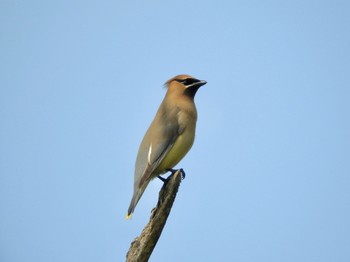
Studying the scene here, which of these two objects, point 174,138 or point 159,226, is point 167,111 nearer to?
point 174,138

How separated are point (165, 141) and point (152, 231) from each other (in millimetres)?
1467

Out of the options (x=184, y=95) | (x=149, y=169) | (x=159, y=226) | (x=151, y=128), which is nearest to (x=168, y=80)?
(x=184, y=95)

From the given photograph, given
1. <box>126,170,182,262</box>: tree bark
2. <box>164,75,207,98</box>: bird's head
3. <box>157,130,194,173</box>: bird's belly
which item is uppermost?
<box>164,75,207,98</box>: bird's head

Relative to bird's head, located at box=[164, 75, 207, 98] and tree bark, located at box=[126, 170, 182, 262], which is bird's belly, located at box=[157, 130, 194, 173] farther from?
tree bark, located at box=[126, 170, 182, 262]

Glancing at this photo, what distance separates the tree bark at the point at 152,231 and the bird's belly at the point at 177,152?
98 cm

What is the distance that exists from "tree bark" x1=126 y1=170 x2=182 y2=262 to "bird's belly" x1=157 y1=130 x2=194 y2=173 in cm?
98

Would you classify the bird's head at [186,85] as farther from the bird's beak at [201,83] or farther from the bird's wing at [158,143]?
the bird's wing at [158,143]

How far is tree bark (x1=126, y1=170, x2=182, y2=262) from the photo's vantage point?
4.84m

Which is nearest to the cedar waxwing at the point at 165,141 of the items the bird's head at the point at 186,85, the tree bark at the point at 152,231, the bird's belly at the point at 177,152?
the bird's belly at the point at 177,152

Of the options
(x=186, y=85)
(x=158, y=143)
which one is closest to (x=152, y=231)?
(x=158, y=143)

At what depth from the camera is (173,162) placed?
20.4ft

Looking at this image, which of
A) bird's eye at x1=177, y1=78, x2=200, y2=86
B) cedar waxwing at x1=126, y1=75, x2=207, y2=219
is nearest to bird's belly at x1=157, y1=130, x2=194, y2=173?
cedar waxwing at x1=126, y1=75, x2=207, y2=219

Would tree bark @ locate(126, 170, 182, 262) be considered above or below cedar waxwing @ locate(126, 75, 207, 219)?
below

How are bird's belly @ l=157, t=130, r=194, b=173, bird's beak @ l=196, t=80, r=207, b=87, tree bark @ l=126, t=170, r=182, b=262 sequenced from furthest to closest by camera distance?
bird's beak @ l=196, t=80, r=207, b=87 → bird's belly @ l=157, t=130, r=194, b=173 → tree bark @ l=126, t=170, r=182, b=262
